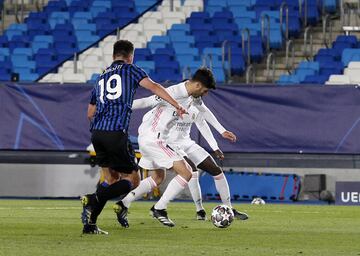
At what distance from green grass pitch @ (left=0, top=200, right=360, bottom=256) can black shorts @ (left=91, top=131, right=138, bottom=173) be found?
0.75 meters

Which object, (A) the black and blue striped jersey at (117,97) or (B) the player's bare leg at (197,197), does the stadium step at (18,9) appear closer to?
(B) the player's bare leg at (197,197)

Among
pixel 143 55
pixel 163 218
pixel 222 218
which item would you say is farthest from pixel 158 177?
pixel 143 55

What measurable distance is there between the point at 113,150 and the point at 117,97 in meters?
0.60

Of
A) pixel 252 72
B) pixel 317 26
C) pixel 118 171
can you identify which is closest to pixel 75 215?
pixel 118 171

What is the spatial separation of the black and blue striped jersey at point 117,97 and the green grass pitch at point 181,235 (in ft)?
3.91

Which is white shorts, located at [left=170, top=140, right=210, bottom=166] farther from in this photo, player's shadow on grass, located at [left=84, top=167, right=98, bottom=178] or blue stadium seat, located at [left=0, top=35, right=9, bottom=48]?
blue stadium seat, located at [left=0, top=35, right=9, bottom=48]

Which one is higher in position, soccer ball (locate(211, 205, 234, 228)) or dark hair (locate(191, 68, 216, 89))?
dark hair (locate(191, 68, 216, 89))

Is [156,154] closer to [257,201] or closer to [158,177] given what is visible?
[158,177]

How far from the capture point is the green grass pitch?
426 inches

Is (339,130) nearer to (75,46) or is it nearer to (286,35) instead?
(286,35)

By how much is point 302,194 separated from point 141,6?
1153cm

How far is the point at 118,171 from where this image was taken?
12828 mm

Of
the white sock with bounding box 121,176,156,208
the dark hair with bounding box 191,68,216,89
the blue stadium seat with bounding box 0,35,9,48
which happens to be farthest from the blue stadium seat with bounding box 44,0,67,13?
the dark hair with bounding box 191,68,216,89

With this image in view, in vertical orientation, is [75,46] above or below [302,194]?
above
